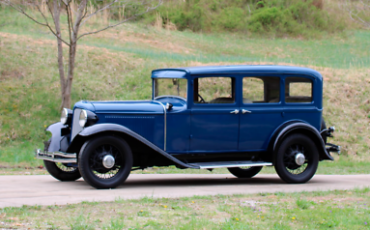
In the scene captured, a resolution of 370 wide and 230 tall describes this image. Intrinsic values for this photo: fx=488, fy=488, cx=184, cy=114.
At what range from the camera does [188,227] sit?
4.88 m

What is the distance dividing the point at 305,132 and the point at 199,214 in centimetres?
395

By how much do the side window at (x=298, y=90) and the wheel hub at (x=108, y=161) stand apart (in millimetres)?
3429

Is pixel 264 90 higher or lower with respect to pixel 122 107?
higher

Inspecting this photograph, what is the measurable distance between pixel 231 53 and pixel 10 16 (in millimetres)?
13007

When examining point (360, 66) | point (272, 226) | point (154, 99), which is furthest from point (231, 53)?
point (272, 226)

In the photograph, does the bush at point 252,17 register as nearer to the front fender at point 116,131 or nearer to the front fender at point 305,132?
the front fender at point 305,132

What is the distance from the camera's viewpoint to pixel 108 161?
750 centimetres

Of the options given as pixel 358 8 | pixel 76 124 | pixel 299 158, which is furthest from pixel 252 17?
pixel 76 124

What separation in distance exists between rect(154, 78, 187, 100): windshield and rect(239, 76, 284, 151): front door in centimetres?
108

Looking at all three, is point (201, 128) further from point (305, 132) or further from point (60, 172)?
point (60, 172)

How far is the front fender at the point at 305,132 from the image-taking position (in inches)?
338

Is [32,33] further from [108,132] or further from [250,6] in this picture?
[250,6]

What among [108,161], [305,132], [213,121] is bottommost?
[108,161]

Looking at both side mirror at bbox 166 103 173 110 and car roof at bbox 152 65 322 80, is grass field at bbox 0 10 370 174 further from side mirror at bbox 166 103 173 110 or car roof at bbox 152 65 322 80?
side mirror at bbox 166 103 173 110
